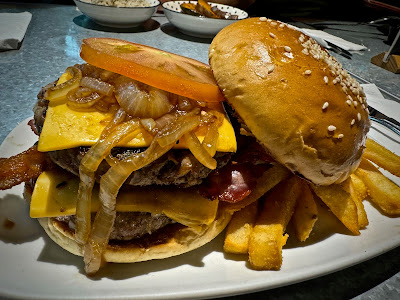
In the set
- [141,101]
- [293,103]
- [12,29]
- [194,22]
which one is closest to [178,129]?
[141,101]

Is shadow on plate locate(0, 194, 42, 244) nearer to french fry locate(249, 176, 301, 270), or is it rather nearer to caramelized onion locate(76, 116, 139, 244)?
caramelized onion locate(76, 116, 139, 244)

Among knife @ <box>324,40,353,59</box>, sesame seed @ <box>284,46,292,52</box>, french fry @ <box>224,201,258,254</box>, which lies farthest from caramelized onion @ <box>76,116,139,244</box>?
knife @ <box>324,40,353,59</box>

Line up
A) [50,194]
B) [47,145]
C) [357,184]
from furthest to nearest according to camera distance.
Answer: [357,184]
[50,194]
[47,145]

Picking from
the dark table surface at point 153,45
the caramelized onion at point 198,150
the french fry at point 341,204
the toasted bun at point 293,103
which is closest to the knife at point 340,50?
the dark table surface at point 153,45

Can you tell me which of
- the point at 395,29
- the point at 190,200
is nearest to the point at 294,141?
the point at 190,200

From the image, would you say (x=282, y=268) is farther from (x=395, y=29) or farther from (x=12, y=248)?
(x=395, y=29)

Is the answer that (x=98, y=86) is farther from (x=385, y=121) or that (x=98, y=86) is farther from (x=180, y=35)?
(x=180, y=35)

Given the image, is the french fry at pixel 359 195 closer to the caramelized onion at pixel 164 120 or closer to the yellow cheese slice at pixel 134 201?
the yellow cheese slice at pixel 134 201
